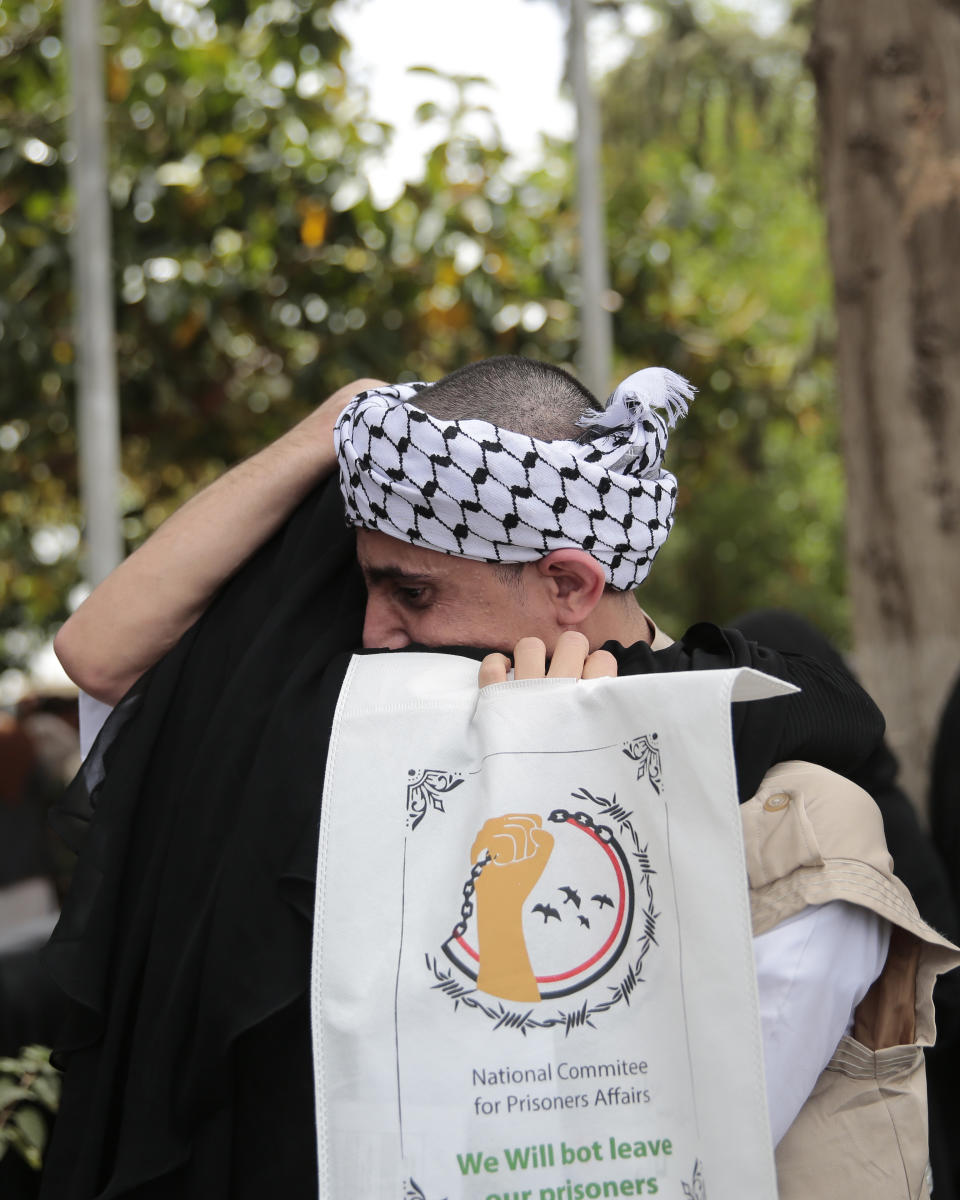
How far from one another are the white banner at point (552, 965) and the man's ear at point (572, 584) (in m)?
0.24

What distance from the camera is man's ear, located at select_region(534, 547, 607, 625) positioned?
1715mm

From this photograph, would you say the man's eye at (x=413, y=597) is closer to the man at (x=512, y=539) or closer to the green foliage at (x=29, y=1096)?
the man at (x=512, y=539)

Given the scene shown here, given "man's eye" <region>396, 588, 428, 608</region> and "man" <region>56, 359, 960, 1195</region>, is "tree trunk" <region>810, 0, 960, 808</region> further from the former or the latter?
"man's eye" <region>396, 588, 428, 608</region>

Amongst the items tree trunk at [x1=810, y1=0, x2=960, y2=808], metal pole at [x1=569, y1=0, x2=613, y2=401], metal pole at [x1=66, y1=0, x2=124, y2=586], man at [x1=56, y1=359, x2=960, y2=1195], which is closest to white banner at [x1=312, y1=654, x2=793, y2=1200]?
man at [x1=56, y1=359, x2=960, y2=1195]

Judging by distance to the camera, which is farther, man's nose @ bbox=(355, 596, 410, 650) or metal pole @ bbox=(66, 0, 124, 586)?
metal pole @ bbox=(66, 0, 124, 586)

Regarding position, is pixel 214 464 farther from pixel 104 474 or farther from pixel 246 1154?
pixel 246 1154

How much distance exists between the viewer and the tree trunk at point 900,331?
4355 mm

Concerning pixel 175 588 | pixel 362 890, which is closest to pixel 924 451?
pixel 175 588

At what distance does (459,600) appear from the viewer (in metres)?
1.75

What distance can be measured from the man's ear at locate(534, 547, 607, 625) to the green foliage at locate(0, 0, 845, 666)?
15.1 feet

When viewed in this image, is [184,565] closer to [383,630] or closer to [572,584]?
[383,630]

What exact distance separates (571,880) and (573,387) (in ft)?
2.58

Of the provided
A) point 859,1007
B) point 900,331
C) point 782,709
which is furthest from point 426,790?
point 900,331

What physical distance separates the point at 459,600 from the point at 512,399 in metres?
0.30
